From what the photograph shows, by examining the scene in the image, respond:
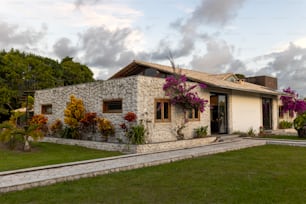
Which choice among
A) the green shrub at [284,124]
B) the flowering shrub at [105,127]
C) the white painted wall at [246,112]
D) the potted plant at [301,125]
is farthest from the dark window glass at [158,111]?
the green shrub at [284,124]

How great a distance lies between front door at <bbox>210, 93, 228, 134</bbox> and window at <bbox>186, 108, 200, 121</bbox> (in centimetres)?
245

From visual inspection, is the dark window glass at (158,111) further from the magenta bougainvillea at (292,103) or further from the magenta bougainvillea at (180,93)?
the magenta bougainvillea at (292,103)

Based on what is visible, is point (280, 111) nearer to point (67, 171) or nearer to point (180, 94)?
point (180, 94)

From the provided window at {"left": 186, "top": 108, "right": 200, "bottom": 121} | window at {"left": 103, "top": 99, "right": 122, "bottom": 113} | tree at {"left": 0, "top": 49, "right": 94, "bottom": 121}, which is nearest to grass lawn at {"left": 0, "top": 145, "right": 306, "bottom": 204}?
window at {"left": 103, "top": 99, "right": 122, "bottom": 113}

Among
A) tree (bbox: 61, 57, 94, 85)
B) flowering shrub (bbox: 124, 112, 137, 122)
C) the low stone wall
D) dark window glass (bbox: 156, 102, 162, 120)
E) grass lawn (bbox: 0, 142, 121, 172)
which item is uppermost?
tree (bbox: 61, 57, 94, 85)

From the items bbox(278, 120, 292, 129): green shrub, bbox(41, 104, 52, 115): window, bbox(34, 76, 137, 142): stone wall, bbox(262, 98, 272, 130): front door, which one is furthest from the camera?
bbox(278, 120, 292, 129): green shrub

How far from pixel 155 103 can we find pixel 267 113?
12.4 m

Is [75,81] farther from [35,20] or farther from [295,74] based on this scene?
[295,74]

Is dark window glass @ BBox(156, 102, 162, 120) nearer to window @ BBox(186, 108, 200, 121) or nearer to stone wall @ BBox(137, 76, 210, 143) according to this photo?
stone wall @ BBox(137, 76, 210, 143)

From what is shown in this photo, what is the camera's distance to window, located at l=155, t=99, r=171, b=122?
12.9m

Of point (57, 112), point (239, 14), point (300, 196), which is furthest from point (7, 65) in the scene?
point (300, 196)

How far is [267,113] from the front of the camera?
70.5ft

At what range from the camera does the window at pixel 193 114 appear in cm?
1442

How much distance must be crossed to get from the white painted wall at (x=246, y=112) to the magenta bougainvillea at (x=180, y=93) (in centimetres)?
501
